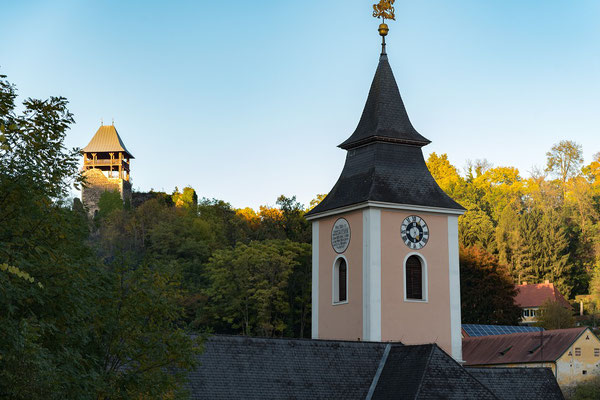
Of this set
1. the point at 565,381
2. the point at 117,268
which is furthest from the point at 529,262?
the point at 117,268

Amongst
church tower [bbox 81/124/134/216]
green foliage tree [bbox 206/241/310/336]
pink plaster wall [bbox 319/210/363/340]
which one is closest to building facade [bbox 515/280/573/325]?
green foliage tree [bbox 206/241/310/336]

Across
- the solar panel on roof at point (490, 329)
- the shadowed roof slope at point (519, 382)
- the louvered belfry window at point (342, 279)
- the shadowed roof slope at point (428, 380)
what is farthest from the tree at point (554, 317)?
the shadowed roof slope at point (428, 380)

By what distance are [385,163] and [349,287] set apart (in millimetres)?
4683

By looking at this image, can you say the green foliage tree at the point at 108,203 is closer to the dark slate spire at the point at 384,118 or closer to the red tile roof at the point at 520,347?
the red tile roof at the point at 520,347

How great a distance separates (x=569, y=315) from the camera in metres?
72.4

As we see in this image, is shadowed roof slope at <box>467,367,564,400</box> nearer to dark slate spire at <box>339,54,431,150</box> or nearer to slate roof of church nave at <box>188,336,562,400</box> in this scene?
slate roof of church nave at <box>188,336,562,400</box>

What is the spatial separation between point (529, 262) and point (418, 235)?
5529cm

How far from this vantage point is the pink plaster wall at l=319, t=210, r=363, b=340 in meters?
34.2

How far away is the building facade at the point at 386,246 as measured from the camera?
111ft

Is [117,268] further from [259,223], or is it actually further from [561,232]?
[561,232]

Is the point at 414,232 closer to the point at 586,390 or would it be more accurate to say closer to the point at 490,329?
the point at 586,390

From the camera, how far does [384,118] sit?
120ft

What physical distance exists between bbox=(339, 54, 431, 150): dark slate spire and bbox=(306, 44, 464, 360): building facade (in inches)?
2.0

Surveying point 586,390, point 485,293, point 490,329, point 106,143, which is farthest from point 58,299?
point 106,143
